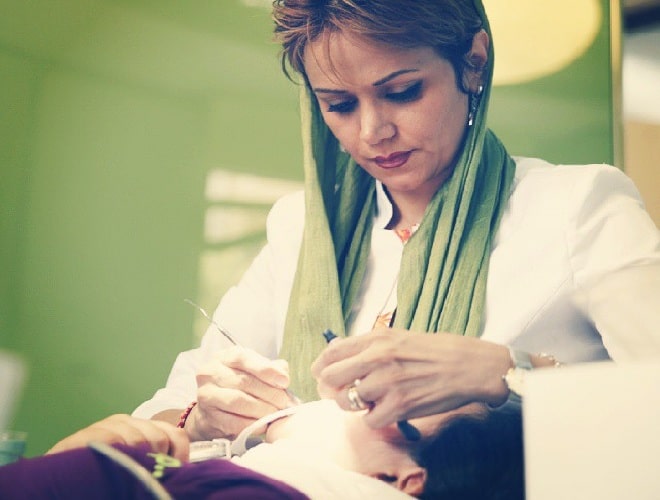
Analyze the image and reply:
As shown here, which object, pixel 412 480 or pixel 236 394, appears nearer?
pixel 412 480

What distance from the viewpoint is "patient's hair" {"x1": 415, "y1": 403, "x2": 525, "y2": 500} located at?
0.99 m

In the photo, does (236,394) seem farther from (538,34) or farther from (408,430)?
(538,34)

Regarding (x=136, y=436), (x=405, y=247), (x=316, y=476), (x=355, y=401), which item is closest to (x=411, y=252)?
(x=405, y=247)

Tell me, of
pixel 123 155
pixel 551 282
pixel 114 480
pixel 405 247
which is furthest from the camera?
pixel 123 155

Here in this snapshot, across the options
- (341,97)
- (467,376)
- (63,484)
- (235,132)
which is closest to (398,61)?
(341,97)

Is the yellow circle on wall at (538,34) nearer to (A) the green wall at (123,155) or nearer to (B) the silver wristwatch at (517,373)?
(A) the green wall at (123,155)

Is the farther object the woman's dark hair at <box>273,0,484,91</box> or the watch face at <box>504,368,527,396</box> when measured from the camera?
the woman's dark hair at <box>273,0,484,91</box>

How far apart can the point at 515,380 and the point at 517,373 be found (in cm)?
1

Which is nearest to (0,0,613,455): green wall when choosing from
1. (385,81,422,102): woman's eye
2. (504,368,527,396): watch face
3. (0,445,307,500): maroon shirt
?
(385,81,422,102): woman's eye

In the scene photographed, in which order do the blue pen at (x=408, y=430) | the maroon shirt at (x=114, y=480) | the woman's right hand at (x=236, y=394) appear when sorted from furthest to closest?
the woman's right hand at (x=236, y=394)
the blue pen at (x=408, y=430)
the maroon shirt at (x=114, y=480)

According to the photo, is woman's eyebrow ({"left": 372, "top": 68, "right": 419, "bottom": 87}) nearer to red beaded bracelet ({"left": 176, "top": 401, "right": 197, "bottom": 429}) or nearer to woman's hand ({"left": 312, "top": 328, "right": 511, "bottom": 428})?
woman's hand ({"left": 312, "top": 328, "right": 511, "bottom": 428})

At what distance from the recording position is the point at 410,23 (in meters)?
1.16

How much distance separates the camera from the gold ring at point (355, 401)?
1.05m

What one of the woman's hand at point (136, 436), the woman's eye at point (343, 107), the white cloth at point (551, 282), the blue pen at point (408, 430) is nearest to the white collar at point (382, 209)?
the white cloth at point (551, 282)
